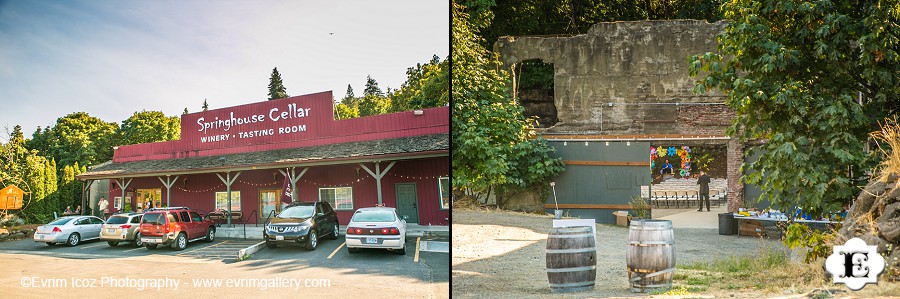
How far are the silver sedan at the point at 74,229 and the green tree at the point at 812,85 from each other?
5.50 metres

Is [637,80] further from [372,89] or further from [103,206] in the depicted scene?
[103,206]

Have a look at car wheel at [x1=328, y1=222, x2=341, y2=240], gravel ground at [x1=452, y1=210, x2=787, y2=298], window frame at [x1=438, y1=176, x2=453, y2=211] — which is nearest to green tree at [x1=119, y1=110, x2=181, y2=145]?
car wheel at [x1=328, y1=222, x2=341, y2=240]

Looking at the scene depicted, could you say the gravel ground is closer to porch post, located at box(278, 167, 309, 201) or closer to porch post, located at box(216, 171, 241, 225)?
porch post, located at box(278, 167, 309, 201)

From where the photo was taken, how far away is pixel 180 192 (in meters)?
4.61

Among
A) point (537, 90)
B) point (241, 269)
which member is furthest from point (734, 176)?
point (241, 269)

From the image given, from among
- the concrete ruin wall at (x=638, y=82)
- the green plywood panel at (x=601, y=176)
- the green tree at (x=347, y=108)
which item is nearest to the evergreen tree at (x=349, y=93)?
the green tree at (x=347, y=108)

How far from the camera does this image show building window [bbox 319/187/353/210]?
4.55 m

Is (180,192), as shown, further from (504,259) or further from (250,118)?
(504,259)

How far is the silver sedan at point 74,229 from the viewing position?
4.67 metres

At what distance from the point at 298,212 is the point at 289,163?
0.32 m

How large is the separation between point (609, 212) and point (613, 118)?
1.79m

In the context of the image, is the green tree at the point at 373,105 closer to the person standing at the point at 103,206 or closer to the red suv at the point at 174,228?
the red suv at the point at 174,228

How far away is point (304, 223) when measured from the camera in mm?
4582

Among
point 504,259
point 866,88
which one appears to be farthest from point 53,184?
point 866,88
